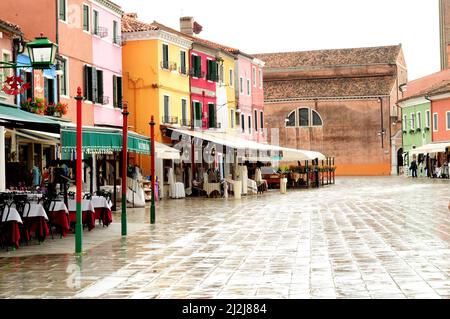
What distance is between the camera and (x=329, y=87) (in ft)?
233

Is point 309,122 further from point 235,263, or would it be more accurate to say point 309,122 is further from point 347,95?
point 235,263

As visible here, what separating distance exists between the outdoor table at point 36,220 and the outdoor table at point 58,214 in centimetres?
72

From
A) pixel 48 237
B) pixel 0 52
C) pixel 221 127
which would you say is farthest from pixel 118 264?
pixel 221 127

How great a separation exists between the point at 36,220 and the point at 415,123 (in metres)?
51.9

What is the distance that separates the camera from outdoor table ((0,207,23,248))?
498 inches

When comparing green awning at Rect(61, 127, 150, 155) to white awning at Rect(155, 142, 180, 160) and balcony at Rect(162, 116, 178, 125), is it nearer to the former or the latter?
white awning at Rect(155, 142, 180, 160)

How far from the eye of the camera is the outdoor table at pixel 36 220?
13500mm

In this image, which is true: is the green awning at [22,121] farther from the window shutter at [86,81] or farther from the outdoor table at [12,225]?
the window shutter at [86,81]

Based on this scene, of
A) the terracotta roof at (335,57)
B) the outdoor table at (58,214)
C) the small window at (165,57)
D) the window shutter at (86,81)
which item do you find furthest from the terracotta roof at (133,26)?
the terracotta roof at (335,57)

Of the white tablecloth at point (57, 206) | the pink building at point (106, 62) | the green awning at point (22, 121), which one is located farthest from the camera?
the pink building at point (106, 62)

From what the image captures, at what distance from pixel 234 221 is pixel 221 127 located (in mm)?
24978

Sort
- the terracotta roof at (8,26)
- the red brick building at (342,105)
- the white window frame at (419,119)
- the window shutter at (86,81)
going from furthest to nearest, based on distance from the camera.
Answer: the red brick building at (342,105) < the white window frame at (419,119) < the window shutter at (86,81) < the terracotta roof at (8,26)

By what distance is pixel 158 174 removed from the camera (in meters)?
33.1

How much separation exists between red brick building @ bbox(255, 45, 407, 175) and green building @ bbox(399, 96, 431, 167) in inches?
146
